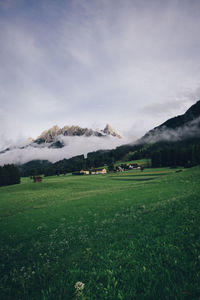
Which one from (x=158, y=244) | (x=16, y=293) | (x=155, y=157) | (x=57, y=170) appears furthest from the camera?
(x=57, y=170)

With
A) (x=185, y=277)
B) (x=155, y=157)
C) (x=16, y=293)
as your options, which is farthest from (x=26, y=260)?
(x=155, y=157)

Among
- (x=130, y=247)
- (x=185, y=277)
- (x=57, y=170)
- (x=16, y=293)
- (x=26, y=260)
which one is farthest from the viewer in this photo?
(x=57, y=170)

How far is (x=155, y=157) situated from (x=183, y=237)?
134159 millimetres

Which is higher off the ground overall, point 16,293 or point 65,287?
point 65,287

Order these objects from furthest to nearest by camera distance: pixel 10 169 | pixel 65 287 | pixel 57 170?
pixel 57 170 < pixel 10 169 < pixel 65 287

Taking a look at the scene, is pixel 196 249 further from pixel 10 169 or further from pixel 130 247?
pixel 10 169

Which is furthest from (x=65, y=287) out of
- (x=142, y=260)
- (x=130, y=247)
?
(x=130, y=247)

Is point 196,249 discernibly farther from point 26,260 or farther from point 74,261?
point 26,260

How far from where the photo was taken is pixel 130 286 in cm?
418

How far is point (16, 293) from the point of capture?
5199mm

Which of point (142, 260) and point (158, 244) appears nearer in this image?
point (142, 260)

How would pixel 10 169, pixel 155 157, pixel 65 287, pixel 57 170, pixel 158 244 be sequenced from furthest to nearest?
pixel 57 170 → pixel 155 157 → pixel 10 169 → pixel 158 244 → pixel 65 287

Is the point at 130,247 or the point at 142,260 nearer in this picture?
the point at 142,260

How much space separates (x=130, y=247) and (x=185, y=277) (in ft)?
10.1
